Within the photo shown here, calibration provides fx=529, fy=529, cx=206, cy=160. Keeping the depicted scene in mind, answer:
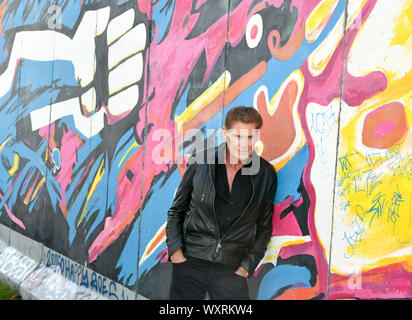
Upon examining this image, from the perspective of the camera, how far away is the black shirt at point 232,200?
11.3 ft

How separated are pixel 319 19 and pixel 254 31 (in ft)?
2.23

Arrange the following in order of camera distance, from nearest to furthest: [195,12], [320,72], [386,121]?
1. [386,121]
2. [320,72]
3. [195,12]

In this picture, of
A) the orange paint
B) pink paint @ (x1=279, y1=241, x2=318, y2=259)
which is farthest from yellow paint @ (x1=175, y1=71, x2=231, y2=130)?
pink paint @ (x1=279, y1=241, x2=318, y2=259)

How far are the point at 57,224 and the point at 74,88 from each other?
178cm

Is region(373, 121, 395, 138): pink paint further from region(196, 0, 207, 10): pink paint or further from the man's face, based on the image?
region(196, 0, 207, 10): pink paint

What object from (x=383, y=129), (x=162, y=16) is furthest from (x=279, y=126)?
(x=162, y=16)

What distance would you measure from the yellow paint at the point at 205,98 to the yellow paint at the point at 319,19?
0.90 meters

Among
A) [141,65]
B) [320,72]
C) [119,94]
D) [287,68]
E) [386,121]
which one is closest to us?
[386,121]

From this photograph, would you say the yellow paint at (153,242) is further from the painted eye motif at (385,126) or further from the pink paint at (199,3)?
the painted eye motif at (385,126)

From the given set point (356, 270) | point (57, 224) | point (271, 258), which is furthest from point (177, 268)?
point (57, 224)

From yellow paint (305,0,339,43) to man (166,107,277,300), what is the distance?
0.68 m

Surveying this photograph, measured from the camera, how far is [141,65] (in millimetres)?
5406

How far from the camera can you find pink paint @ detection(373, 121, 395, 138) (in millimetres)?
2979

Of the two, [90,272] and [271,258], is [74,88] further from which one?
[271,258]
